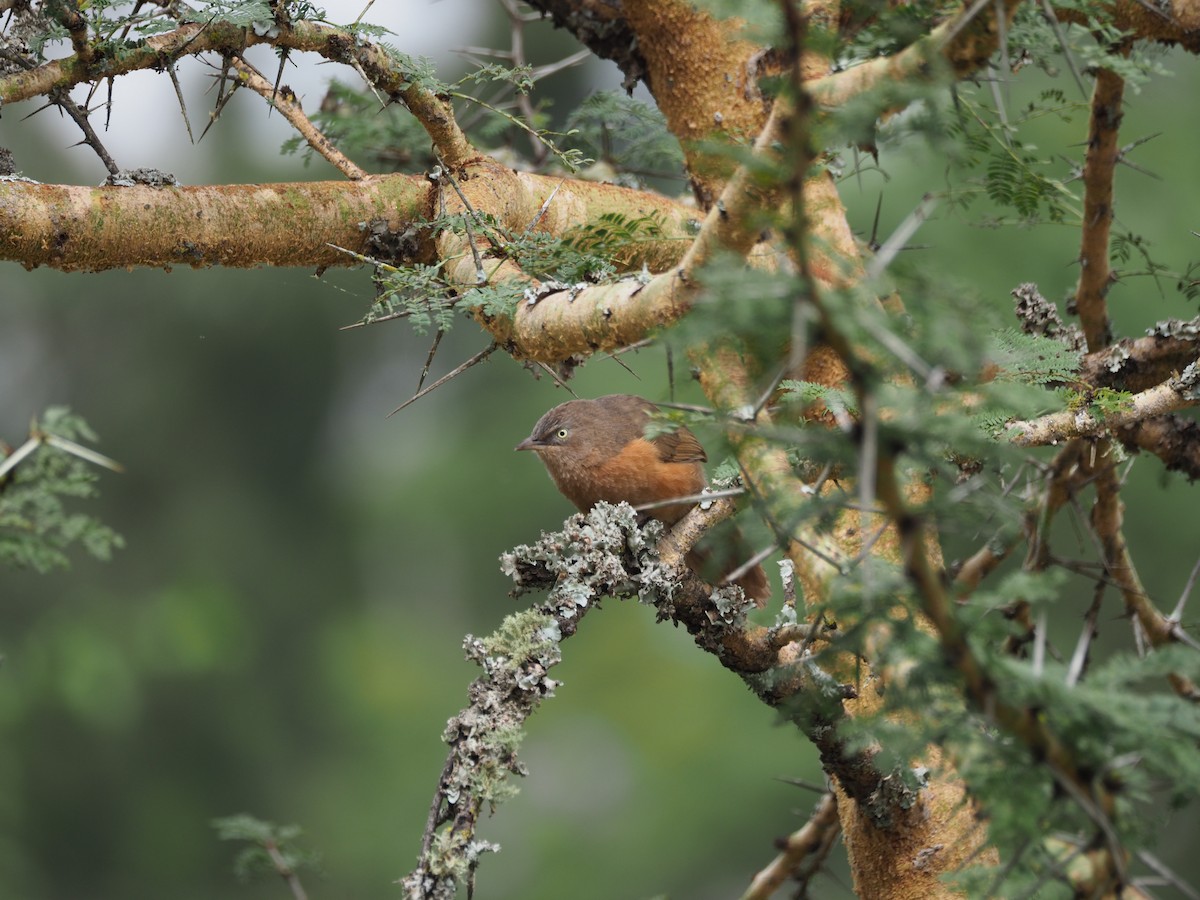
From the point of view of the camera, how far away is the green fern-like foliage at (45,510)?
8.61 feet

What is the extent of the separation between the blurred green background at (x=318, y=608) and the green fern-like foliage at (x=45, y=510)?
7.35 m

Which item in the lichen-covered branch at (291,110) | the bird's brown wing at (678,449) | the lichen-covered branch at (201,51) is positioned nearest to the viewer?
the lichen-covered branch at (201,51)

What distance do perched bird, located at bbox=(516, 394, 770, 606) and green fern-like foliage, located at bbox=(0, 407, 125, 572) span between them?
172cm

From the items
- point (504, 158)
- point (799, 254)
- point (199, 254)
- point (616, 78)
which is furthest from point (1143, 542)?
point (799, 254)

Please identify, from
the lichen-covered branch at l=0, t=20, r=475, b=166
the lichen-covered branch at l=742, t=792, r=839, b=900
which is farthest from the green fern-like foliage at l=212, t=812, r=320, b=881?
the lichen-covered branch at l=0, t=20, r=475, b=166

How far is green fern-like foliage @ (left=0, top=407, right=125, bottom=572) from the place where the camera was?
262 centimetres

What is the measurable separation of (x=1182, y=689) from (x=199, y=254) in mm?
3346

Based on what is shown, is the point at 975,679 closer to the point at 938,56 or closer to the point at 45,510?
the point at 938,56

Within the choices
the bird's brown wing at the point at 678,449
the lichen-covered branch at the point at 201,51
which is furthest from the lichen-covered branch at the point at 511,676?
the lichen-covered branch at the point at 201,51

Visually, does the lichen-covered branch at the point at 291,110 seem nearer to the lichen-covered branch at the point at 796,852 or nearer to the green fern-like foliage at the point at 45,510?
the green fern-like foliage at the point at 45,510

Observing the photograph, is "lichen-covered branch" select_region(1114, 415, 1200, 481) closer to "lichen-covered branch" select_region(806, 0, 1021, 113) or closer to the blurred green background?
"lichen-covered branch" select_region(806, 0, 1021, 113)

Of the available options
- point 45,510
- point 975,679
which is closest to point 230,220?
point 45,510

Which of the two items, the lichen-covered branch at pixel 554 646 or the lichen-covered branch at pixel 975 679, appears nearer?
the lichen-covered branch at pixel 975 679

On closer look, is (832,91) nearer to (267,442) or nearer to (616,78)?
(616,78)
